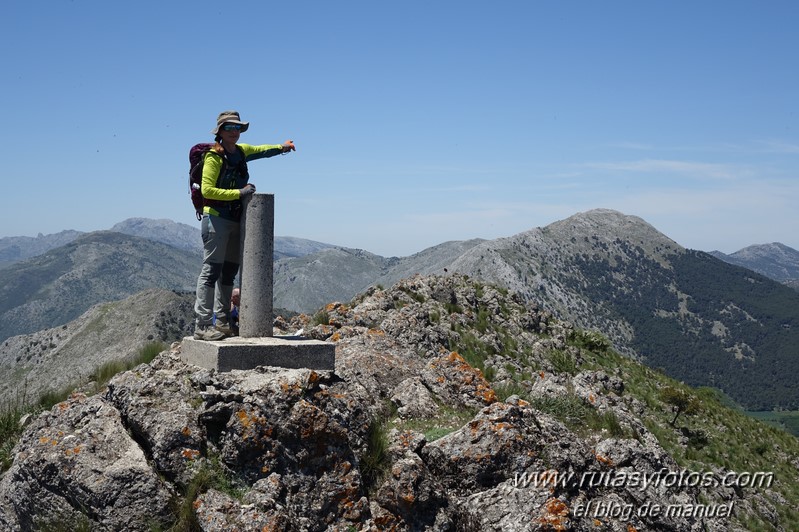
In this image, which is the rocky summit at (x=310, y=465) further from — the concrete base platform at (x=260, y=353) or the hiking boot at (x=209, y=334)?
the hiking boot at (x=209, y=334)

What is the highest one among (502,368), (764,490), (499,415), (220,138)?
(220,138)

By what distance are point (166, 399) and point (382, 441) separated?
10.1ft

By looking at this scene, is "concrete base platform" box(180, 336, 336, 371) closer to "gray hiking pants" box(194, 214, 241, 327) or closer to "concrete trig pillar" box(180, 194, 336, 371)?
"concrete trig pillar" box(180, 194, 336, 371)

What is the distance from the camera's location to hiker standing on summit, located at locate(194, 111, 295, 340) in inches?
405

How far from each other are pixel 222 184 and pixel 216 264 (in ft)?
4.30

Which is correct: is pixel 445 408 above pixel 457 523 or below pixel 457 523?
above

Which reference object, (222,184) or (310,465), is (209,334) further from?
(310,465)

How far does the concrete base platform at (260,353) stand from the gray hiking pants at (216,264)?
539 mm

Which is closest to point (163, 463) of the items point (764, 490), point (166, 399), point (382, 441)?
point (166, 399)

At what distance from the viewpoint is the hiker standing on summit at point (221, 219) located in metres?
10.3

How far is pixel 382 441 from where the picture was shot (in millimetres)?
9266

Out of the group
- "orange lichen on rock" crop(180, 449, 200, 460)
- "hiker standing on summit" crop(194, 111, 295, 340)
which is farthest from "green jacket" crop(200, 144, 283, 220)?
"orange lichen on rock" crop(180, 449, 200, 460)

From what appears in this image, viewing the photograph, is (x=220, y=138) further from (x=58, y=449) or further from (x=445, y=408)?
(x=445, y=408)

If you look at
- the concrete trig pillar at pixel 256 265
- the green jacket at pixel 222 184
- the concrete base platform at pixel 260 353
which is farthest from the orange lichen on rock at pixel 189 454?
the green jacket at pixel 222 184
